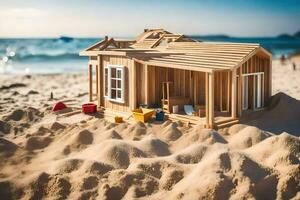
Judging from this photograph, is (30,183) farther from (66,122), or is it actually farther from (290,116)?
(290,116)

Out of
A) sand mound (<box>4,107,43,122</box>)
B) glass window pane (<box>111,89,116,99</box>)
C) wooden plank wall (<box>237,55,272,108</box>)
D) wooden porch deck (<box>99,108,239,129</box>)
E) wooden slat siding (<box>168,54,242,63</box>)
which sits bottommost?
sand mound (<box>4,107,43,122</box>)

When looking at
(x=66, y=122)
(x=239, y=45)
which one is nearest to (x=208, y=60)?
(x=239, y=45)

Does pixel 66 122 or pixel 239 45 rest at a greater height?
pixel 239 45

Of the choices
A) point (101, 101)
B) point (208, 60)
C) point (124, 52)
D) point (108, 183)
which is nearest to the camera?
point (108, 183)

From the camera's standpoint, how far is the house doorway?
14.9 metres

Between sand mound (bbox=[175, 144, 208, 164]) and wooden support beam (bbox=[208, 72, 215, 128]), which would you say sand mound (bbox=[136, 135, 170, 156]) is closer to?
sand mound (bbox=[175, 144, 208, 164])

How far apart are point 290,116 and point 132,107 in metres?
5.40

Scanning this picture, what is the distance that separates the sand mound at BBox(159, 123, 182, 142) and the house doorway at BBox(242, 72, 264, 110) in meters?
3.41

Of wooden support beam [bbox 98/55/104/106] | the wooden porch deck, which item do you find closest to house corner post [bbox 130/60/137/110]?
the wooden porch deck

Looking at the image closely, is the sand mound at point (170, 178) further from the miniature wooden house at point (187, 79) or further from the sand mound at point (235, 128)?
the miniature wooden house at point (187, 79)

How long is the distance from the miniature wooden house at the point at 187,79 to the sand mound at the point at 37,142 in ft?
11.8

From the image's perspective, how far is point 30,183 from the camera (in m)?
9.32

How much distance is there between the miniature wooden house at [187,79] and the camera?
13.9m

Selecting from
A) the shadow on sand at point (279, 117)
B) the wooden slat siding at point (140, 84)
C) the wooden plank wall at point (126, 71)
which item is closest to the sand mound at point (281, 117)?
the shadow on sand at point (279, 117)
